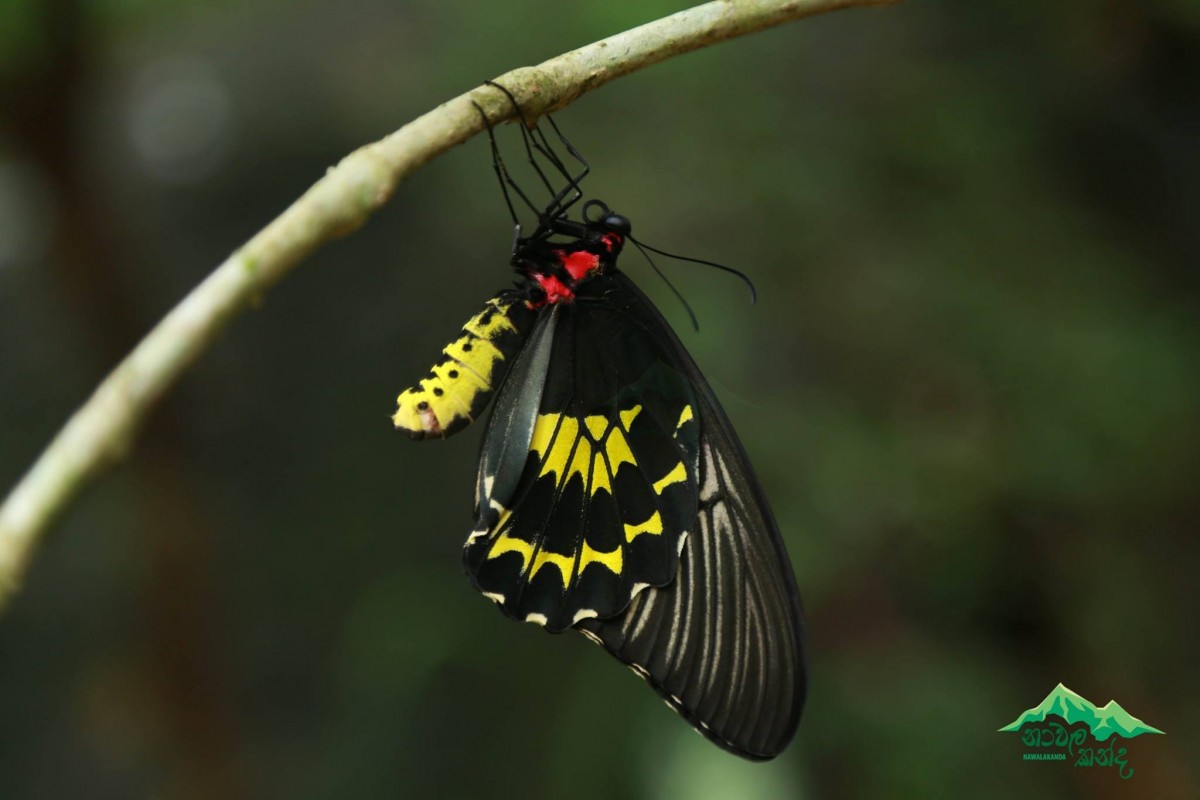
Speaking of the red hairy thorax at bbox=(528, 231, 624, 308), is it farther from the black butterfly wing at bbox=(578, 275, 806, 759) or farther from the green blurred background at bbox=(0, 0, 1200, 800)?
the green blurred background at bbox=(0, 0, 1200, 800)

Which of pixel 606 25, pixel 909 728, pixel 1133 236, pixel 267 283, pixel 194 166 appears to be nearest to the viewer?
pixel 267 283

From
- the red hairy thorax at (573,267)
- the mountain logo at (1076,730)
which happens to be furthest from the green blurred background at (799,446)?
the red hairy thorax at (573,267)

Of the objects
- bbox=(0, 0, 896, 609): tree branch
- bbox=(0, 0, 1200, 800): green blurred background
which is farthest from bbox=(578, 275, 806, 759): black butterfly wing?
bbox=(0, 0, 896, 609): tree branch

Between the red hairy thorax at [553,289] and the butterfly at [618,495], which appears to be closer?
the butterfly at [618,495]

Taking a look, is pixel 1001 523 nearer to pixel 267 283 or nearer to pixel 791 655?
pixel 791 655

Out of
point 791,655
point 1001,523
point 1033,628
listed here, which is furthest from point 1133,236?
point 791,655

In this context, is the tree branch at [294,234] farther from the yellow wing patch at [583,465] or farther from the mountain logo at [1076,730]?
the mountain logo at [1076,730]
